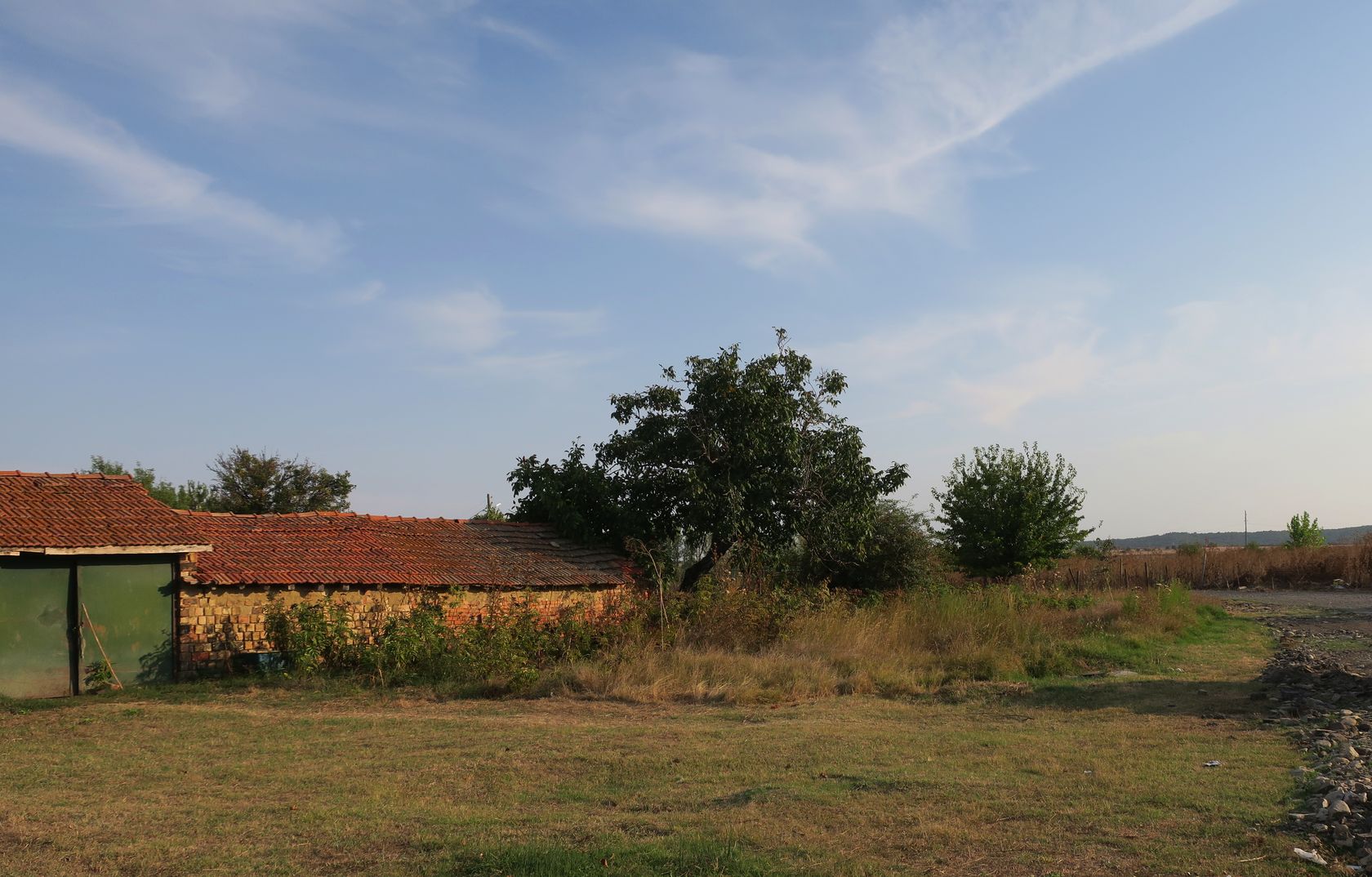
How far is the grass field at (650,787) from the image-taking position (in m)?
6.38

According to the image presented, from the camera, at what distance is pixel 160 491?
34.0m

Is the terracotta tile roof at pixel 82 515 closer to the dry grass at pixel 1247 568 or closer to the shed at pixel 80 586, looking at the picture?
the shed at pixel 80 586

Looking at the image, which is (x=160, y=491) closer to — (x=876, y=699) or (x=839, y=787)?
(x=876, y=699)

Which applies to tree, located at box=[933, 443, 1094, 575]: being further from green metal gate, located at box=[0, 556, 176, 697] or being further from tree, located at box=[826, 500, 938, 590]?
green metal gate, located at box=[0, 556, 176, 697]

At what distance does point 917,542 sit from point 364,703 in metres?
17.5

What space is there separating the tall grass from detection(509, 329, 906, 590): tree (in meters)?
2.60

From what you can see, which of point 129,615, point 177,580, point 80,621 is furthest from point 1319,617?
point 80,621

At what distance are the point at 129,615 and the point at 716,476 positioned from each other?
11820mm

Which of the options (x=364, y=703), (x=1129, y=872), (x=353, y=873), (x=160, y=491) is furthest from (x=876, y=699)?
(x=160, y=491)

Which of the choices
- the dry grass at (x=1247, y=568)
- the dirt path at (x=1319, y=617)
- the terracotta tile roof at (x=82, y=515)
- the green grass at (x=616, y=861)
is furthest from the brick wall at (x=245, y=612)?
the dry grass at (x=1247, y=568)

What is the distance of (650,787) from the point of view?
8633 millimetres

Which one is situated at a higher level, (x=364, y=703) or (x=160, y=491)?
(x=160, y=491)

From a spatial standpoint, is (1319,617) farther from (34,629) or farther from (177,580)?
(34,629)

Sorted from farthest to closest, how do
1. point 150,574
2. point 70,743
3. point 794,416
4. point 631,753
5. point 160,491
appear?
point 160,491 → point 794,416 → point 150,574 → point 70,743 → point 631,753
